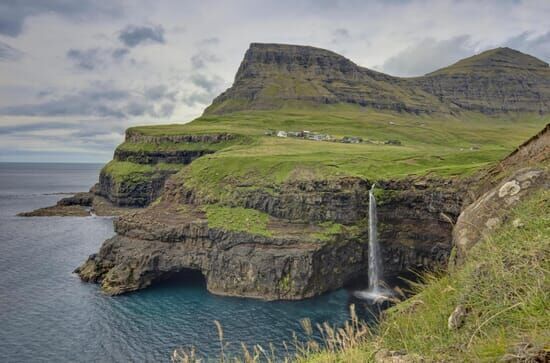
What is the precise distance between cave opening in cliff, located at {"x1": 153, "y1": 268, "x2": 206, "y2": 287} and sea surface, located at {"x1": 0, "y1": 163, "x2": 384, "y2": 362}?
513 mm

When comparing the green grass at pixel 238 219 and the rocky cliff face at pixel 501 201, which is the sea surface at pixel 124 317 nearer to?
the green grass at pixel 238 219

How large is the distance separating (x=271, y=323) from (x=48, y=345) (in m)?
25.0

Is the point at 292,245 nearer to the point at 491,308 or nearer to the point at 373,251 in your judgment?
the point at 373,251

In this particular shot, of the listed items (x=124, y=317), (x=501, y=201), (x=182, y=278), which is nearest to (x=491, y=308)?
(x=501, y=201)

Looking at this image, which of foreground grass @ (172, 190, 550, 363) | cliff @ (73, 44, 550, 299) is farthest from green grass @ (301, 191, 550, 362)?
cliff @ (73, 44, 550, 299)

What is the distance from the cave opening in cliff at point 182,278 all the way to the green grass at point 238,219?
395 inches

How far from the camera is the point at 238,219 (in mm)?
69562

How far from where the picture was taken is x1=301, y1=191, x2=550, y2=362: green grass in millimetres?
6301

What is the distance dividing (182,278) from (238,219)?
1492cm

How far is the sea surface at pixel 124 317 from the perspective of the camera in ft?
148

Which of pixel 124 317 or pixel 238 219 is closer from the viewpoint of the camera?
pixel 124 317

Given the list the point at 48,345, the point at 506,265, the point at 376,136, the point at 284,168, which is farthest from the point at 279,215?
the point at 376,136

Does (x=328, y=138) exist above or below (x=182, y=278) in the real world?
above

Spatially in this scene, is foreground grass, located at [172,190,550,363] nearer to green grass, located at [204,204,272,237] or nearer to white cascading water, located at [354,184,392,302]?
green grass, located at [204,204,272,237]
